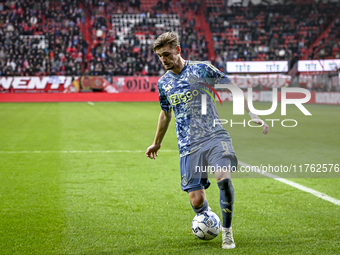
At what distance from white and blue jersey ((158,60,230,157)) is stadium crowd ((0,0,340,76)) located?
91.9 ft

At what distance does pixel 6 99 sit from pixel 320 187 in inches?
1032

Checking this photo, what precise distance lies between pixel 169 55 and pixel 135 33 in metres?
33.8

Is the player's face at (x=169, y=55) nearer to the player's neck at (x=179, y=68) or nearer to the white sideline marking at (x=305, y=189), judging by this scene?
the player's neck at (x=179, y=68)

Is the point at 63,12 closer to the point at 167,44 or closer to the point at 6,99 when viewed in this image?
the point at 6,99

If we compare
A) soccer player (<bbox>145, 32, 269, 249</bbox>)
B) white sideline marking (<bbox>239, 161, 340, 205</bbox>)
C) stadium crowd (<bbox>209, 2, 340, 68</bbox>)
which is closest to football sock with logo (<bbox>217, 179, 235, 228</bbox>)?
soccer player (<bbox>145, 32, 269, 249</bbox>)

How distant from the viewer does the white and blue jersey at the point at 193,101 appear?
370cm

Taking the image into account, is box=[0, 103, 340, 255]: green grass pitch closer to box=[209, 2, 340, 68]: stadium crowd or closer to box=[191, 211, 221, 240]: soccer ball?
box=[191, 211, 221, 240]: soccer ball

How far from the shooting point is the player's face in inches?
141

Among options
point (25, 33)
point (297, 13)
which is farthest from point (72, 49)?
point (297, 13)

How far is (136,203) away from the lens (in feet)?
16.7

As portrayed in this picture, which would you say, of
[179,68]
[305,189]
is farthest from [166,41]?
[305,189]

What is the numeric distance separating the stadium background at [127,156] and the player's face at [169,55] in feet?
5.22

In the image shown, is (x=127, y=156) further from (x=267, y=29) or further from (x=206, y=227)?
(x=267, y=29)

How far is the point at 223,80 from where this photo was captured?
3.75 metres
